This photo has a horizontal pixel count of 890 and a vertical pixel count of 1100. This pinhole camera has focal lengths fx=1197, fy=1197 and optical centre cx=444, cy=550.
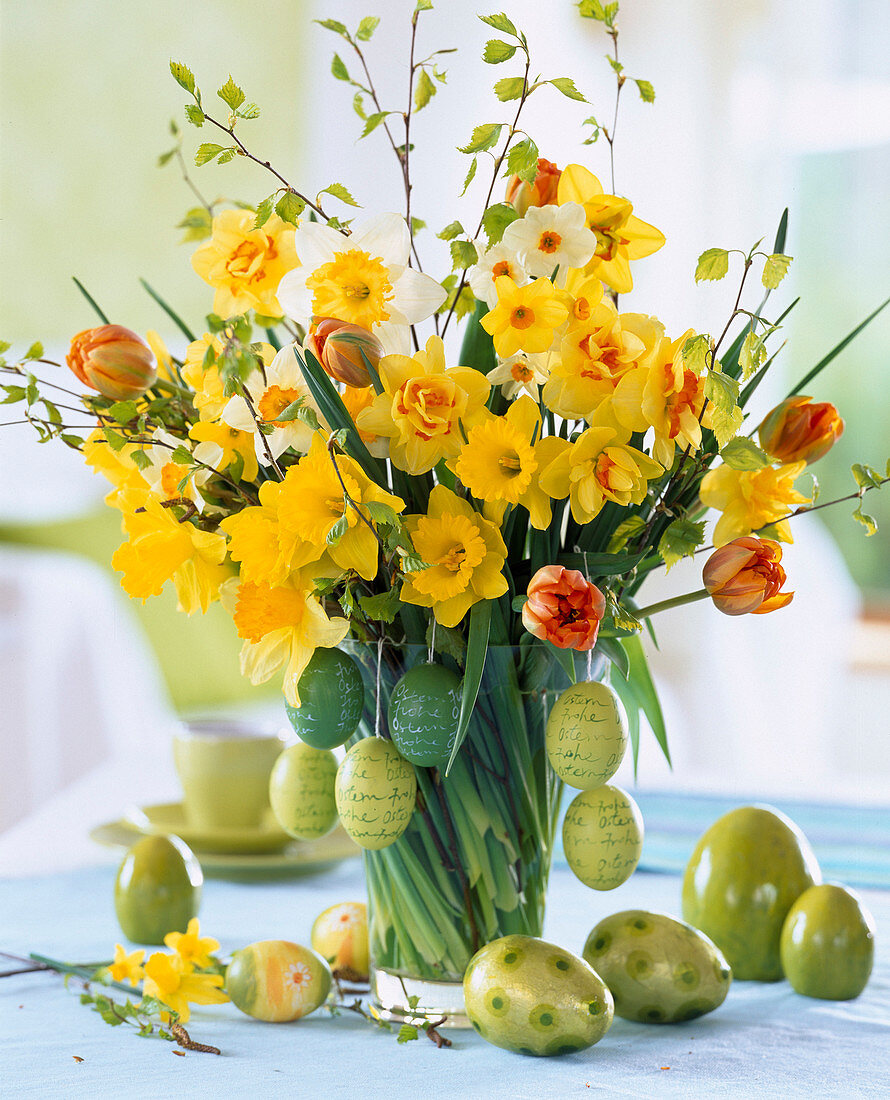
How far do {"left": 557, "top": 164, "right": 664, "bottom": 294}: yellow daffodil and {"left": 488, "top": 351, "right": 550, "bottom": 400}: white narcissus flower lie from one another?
0.18ft

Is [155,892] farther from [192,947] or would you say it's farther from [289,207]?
[289,207]

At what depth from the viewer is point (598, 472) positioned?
0.52m

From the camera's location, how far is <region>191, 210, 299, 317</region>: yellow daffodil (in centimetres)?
57

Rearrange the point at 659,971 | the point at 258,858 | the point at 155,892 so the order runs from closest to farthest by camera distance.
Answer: the point at 659,971, the point at 155,892, the point at 258,858

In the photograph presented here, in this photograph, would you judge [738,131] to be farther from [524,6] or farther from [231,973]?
[231,973]

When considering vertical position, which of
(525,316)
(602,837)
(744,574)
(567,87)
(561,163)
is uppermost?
(561,163)

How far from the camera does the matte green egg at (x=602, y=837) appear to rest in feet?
1.87

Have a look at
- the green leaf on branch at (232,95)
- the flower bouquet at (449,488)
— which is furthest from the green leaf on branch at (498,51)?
the green leaf on branch at (232,95)

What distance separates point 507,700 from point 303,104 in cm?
334

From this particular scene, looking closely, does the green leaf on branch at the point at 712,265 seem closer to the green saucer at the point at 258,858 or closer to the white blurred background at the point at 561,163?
the green saucer at the point at 258,858

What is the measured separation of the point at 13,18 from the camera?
3121mm

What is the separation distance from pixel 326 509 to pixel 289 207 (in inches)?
5.1

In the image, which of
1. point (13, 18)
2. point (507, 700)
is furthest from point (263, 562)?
point (13, 18)

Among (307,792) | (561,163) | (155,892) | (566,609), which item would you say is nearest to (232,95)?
(566,609)
